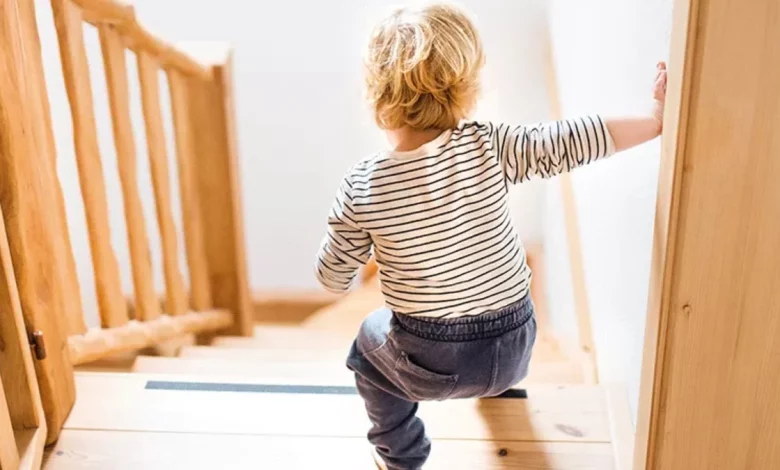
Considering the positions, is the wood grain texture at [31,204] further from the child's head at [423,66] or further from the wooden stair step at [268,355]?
the wooden stair step at [268,355]

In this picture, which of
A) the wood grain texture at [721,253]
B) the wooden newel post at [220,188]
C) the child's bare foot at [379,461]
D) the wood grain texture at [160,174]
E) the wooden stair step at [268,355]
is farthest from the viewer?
the wooden newel post at [220,188]

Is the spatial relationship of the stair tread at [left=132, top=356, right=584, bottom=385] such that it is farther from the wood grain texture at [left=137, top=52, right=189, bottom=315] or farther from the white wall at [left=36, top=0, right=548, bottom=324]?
the white wall at [left=36, top=0, right=548, bottom=324]

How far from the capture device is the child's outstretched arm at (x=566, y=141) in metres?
1.14

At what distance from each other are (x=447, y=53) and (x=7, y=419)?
0.88 metres

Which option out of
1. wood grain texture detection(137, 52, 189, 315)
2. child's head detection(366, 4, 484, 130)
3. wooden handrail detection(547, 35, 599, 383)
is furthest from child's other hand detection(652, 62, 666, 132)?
wood grain texture detection(137, 52, 189, 315)

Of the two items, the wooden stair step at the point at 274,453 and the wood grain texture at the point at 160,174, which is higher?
the wood grain texture at the point at 160,174

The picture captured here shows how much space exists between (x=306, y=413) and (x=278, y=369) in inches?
16.4

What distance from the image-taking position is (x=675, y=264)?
103 centimetres

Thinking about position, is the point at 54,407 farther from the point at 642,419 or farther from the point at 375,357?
the point at 642,419

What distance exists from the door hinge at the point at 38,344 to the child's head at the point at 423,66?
→ 71cm

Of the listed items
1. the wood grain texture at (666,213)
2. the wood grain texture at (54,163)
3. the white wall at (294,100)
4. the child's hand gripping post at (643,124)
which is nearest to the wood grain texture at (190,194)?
the white wall at (294,100)

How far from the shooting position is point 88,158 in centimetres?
179

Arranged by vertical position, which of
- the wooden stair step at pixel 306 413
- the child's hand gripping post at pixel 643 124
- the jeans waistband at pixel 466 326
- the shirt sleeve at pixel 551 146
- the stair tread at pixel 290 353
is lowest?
the stair tread at pixel 290 353

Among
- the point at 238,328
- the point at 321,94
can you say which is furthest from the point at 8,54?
the point at 321,94
